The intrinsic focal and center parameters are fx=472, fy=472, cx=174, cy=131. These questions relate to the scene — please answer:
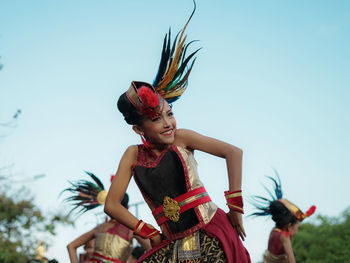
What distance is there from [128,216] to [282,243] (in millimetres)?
4859

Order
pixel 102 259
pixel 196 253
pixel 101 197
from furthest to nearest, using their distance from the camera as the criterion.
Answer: pixel 101 197 → pixel 102 259 → pixel 196 253

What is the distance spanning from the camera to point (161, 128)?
3508mm

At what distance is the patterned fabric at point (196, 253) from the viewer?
314cm

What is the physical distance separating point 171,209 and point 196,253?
1.12ft

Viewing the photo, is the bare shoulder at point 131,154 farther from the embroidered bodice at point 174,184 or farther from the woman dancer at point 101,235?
Answer: the woman dancer at point 101,235

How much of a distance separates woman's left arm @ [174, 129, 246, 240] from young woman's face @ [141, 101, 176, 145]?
11 centimetres

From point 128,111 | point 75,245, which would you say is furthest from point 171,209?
point 75,245

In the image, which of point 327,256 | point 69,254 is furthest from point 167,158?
point 327,256

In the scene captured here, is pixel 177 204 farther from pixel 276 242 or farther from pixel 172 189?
pixel 276 242

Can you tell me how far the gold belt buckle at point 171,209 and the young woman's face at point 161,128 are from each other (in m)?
0.45

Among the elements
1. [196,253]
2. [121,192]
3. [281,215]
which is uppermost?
[281,215]

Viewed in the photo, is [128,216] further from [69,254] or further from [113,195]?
[69,254]

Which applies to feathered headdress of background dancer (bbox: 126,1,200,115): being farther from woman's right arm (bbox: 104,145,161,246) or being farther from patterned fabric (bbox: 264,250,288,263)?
patterned fabric (bbox: 264,250,288,263)

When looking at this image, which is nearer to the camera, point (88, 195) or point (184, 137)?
point (184, 137)
